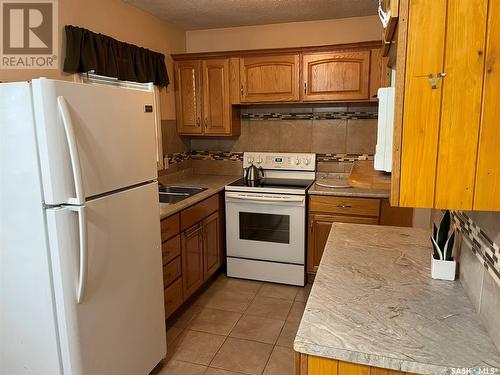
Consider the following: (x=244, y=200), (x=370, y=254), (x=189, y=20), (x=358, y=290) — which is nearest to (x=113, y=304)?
(x=358, y=290)

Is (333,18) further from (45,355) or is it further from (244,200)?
(45,355)

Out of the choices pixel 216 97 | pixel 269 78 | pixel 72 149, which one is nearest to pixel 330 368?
pixel 72 149

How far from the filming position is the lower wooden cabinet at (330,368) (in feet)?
3.33

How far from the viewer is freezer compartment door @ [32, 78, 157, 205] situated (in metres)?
1.36

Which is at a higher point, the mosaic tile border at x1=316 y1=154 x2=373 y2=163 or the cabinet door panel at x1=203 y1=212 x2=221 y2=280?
the mosaic tile border at x1=316 y1=154 x2=373 y2=163

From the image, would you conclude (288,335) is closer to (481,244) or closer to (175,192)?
(175,192)

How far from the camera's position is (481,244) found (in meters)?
1.19

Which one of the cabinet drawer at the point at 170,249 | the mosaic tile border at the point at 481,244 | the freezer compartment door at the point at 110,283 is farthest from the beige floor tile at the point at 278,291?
the mosaic tile border at the point at 481,244

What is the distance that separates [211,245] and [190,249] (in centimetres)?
41

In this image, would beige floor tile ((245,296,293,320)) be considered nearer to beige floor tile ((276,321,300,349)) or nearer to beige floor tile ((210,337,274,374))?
beige floor tile ((276,321,300,349))

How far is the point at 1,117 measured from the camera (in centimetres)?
141

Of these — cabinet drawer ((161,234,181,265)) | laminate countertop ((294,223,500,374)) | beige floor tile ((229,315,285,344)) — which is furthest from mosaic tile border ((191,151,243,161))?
laminate countertop ((294,223,500,374))

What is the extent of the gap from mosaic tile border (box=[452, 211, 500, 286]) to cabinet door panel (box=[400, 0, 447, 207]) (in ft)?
1.11

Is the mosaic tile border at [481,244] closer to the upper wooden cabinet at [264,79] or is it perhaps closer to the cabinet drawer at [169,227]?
the cabinet drawer at [169,227]
